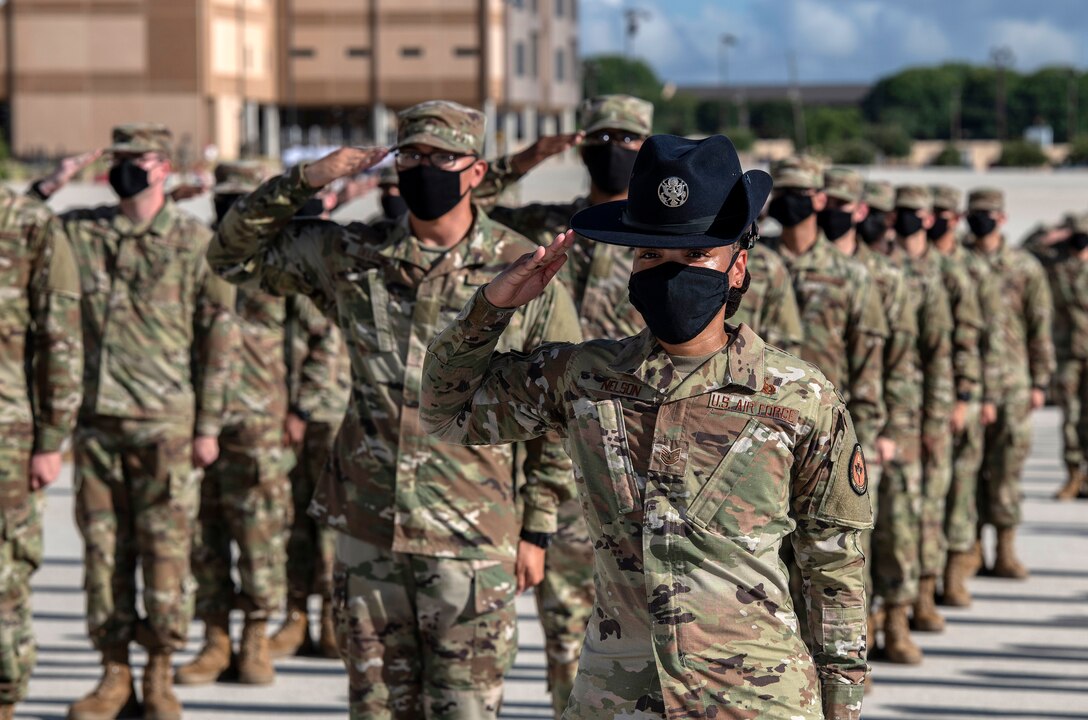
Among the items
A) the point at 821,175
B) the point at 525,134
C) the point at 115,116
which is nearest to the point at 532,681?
the point at 821,175

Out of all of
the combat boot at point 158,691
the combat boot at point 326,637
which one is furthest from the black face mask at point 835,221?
the combat boot at point 158,691

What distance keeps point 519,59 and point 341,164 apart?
81140mm

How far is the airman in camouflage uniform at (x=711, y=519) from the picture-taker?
145 inches

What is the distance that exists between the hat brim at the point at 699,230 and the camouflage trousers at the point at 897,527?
5.36m

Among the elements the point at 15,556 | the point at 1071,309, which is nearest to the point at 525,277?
the point at 15,556

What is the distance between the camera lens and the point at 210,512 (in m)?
8.70

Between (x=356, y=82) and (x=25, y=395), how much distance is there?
76.3 metres

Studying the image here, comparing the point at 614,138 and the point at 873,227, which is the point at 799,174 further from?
the point at 873,227

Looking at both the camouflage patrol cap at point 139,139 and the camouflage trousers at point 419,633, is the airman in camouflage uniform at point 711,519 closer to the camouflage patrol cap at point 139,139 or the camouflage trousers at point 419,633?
the camouflage trousers at point 419,633

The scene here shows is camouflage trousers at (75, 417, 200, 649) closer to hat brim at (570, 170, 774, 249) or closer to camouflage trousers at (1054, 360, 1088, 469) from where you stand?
hat brim at (570, 170, 774, 249)

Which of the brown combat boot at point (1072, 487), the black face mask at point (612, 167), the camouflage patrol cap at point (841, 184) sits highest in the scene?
the black face mask at point (612, 167)

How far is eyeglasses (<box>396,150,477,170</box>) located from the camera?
544cm

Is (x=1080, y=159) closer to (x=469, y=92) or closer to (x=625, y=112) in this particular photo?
(x=469, y=92)

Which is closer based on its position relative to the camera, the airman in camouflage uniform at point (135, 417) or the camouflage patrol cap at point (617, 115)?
the camouflage patrol cap at point (617, 115)
